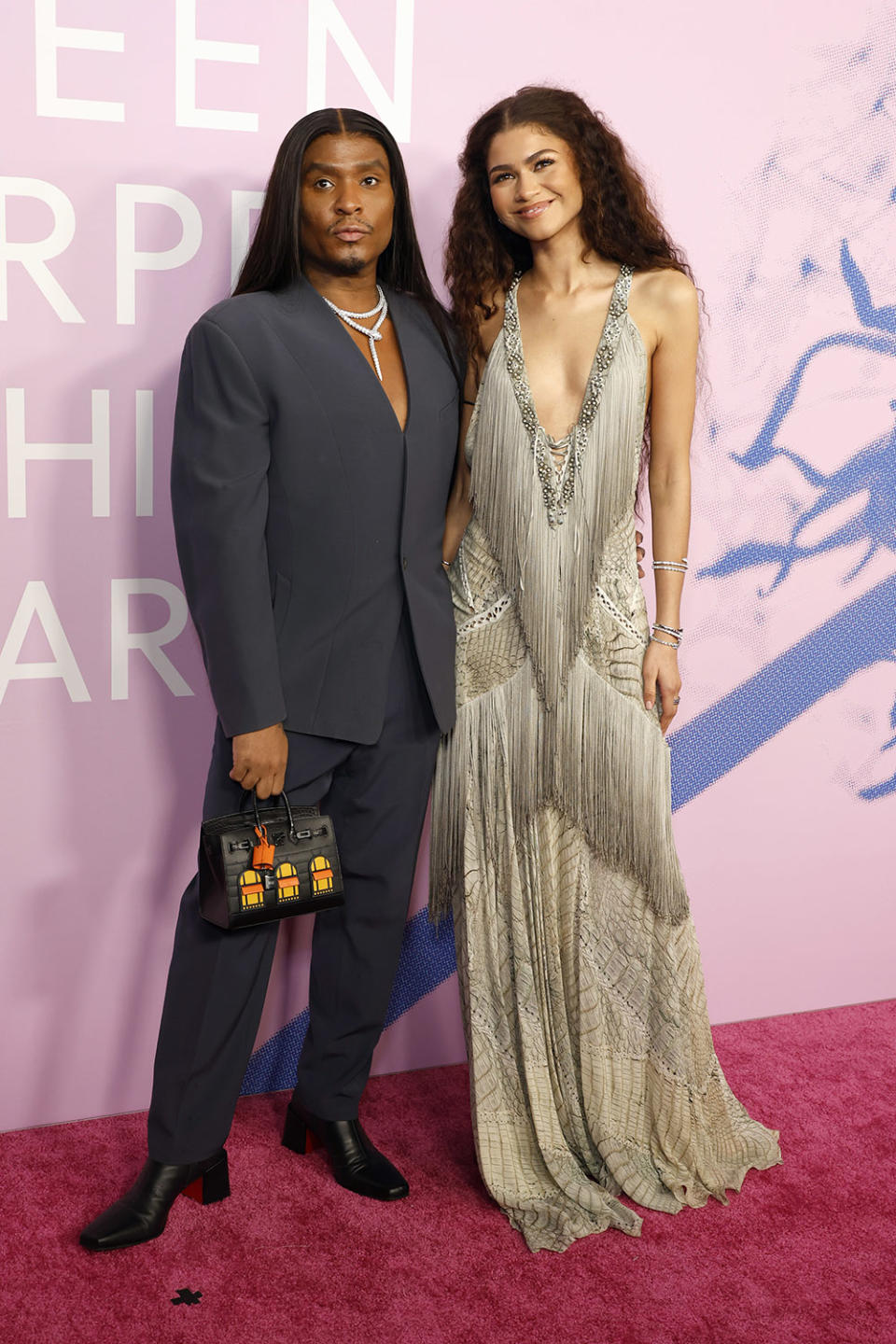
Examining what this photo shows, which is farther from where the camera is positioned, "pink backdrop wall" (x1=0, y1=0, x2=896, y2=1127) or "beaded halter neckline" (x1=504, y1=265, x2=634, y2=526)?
"pink backdrop wall" (x1=0, y1=0, x2=896, y2=1127)

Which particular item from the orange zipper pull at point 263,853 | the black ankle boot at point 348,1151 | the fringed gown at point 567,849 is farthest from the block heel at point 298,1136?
the orange zipper pull at point 263,853

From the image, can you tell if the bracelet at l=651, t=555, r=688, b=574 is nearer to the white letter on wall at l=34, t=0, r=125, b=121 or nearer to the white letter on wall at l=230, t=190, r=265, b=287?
the white letter on wall at l=230, t=190, r=265, b=287

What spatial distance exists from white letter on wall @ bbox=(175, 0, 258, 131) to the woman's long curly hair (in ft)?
1.30

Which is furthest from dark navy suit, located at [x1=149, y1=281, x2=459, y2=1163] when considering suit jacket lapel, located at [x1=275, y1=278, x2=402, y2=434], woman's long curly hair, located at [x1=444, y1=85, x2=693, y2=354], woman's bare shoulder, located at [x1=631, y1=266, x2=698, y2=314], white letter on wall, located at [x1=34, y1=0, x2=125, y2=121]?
white letter on wall, located at [x1=34, y1=0, x2=125, y2=121]

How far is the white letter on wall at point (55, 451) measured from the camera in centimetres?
210

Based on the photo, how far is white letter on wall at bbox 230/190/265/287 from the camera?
84.4 inches

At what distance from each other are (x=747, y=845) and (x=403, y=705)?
1.10 m

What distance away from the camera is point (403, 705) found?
2.04m

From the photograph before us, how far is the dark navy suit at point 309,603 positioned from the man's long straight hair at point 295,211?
0.14 feet

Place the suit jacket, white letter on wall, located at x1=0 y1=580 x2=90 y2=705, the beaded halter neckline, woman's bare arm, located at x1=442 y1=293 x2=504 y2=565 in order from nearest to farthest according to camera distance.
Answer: the suit jacket
the beaded halter neckline
woman's bare arm, located at x1=442 y1=293 x2=504 y2=565
white letter on wall, located at x1=0 y1=580 x2=90 y2=705

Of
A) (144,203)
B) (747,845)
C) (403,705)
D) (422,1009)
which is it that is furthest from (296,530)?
(747,845)

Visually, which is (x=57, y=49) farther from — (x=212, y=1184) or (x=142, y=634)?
(x=212, y=1184)

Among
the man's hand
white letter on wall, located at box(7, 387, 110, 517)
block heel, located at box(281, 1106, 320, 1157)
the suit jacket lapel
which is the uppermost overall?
the suit jacket lapel

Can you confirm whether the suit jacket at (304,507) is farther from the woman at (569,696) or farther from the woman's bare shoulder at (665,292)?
the woman's bare shoulder at (665,292)
